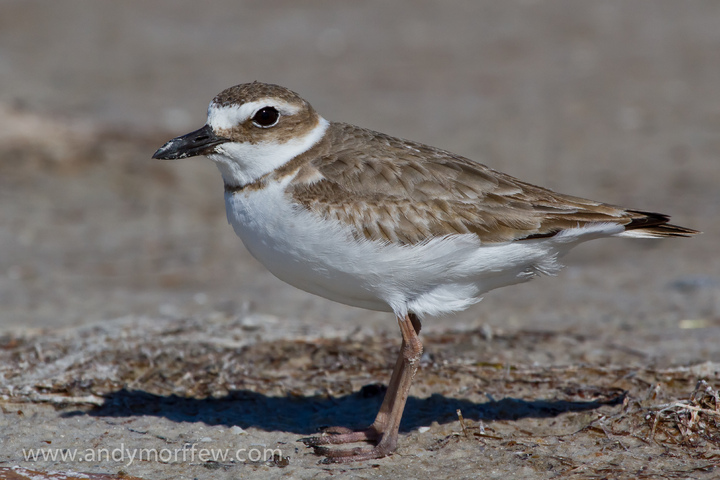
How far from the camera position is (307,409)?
5.63 meters

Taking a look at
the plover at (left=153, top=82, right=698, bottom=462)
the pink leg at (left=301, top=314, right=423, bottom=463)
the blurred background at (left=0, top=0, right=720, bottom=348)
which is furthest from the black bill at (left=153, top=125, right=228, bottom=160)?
the blurred background at (left=0, top=0, right=720, bottom=348)

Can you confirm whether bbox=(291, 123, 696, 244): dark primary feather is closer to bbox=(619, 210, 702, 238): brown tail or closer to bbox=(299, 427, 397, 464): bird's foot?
bbox=(619, 210, 702, 238): brown tail

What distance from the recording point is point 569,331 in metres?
7.11

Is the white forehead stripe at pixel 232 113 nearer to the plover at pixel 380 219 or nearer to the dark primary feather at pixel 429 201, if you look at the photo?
the plover at pixel 380 219

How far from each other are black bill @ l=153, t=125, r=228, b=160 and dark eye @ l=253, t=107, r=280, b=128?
216 millimetres

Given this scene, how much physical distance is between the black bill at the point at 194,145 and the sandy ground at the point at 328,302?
160 centimetres

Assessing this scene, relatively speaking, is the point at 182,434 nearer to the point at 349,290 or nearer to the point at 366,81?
the point at 349,290

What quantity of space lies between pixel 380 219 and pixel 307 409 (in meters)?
1.53

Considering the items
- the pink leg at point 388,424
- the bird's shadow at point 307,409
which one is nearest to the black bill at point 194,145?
the pink leg at point 388,424

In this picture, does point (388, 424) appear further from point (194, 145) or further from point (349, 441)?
point (194, 145)

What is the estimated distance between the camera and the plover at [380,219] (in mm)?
4734

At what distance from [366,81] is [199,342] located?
9080mm

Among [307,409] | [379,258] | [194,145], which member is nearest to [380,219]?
[379,258]

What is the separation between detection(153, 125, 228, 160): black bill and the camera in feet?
16.7
